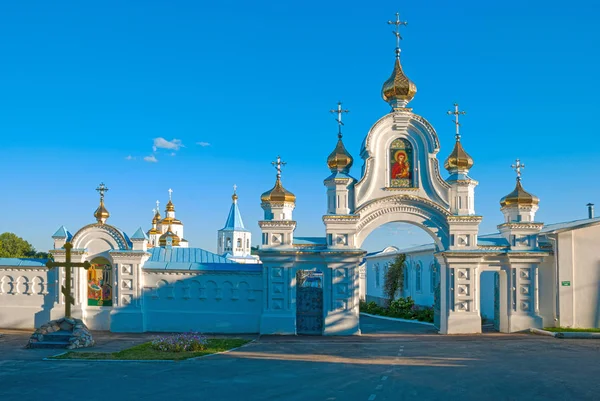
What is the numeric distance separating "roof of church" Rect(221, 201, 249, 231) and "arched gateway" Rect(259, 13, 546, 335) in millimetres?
23595

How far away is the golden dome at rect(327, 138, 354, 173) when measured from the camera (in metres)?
22.4

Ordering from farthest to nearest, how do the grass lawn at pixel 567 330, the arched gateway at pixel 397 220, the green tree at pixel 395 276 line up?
1. the green tree at pixel 395 276
2. the arched gateway at pixel 397 220
3. the grass lawn at pixel 567 330

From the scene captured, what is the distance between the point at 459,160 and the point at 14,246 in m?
50.3

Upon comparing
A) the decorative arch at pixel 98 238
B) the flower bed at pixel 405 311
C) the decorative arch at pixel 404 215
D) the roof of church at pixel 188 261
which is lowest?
the flower bed at pixel 405 311

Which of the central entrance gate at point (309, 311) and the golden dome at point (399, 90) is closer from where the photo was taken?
the central entrance gate at point (309, 311)

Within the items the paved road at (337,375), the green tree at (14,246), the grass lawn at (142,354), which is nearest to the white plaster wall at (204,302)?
the paved road at (337,375)

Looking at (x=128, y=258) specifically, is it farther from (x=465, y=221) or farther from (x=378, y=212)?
(x=465, y=221)

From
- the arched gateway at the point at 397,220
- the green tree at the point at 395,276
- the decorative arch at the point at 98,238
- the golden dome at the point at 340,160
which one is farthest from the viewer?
the green tree at the point at 395,276

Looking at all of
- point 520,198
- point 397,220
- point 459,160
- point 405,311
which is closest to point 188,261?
point 397,220

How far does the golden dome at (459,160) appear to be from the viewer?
22531 mm

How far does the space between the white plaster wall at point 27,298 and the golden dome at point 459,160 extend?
14.7 m

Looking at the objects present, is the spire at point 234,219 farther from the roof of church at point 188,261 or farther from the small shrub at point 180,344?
the small shrub at point 180,344

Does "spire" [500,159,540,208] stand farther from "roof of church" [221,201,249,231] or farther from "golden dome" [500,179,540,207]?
"roof of church" [221,201,249,231]

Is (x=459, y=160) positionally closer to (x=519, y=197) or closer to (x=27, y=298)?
(x=519, y=197)
